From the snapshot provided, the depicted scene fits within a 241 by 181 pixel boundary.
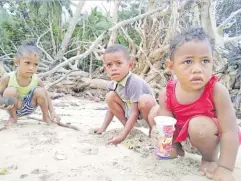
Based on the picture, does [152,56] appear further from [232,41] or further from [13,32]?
[13,32]

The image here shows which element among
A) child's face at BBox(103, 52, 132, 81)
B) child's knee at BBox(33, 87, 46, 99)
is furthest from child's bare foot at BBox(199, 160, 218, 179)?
child's knee at BBox(33, 87, 46, 99)

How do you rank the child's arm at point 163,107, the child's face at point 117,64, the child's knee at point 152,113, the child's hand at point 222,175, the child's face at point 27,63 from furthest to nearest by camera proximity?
the child's face at point 27,63
the child's face at point 117,64
the child's knee at point 152,113
the child's arm at point 163,107
the child's hand at point 222,175

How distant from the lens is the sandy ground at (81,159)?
5.83ft

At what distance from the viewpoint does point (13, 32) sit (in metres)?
8.27

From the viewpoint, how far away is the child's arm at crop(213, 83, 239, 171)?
177 cm

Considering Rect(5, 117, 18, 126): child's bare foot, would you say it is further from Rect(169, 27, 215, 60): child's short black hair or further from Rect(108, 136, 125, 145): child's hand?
→ Rect(169, 27, 215, 60): child's short black hair

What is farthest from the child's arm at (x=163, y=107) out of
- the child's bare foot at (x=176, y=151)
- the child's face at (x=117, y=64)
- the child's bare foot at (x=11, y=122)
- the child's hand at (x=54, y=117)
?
the child's bare foot at (x=11, y=122)

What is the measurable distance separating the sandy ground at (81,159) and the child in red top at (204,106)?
5.2 inches

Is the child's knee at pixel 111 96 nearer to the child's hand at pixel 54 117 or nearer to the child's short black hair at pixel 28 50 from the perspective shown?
the child's hand at pixel 54 117

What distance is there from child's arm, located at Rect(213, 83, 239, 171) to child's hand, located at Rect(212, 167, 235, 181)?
0.7 inches

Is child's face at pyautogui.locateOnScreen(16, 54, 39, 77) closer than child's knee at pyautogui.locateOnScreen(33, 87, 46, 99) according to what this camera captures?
Yes

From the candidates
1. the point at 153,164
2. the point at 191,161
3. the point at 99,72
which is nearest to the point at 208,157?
the point at 191,161

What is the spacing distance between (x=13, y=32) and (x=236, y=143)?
24.5 feet

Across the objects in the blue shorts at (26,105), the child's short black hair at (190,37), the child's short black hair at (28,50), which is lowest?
the blue shorts at (26,105)
